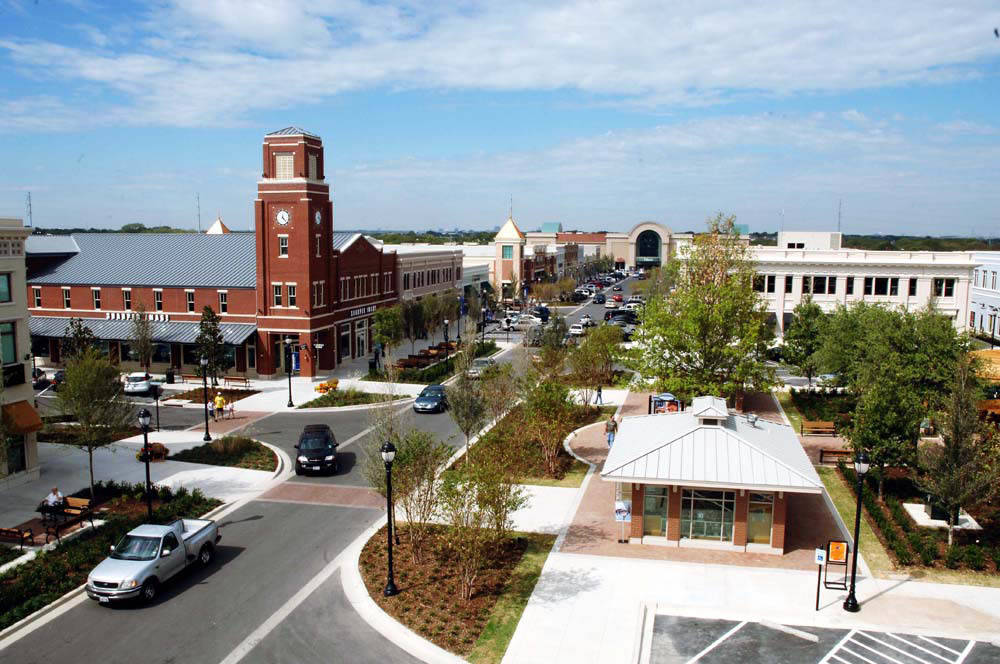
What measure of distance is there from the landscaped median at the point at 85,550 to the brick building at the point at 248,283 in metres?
19.4

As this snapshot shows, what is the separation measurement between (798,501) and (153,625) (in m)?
18.9

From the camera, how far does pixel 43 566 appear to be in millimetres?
19047

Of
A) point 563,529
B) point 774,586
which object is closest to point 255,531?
point 563,529

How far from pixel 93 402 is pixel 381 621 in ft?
45.1

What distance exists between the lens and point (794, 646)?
15.7 m

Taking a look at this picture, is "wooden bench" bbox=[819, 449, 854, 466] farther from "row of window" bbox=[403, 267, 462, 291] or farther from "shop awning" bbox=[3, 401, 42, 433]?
"row of window" bbox=[403, 267, 462, 291]

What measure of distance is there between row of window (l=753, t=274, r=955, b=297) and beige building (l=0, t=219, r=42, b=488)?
158ft

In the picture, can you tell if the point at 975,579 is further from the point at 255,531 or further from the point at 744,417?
the point at 255,531

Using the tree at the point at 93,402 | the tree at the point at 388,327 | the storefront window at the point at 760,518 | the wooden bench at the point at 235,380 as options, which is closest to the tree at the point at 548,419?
the storefront window at the point at 760,518

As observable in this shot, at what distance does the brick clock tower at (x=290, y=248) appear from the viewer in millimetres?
45344

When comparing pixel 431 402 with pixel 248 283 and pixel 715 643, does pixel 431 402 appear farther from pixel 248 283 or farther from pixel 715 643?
pixel 715 643

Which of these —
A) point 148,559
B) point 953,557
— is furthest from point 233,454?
point 953,557

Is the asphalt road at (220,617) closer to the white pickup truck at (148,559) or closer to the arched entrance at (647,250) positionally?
the white pickup truck at (148,559)

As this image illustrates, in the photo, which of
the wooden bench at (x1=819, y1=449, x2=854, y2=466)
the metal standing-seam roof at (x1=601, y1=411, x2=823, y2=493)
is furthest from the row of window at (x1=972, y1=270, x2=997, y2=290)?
the metal standing-seam roof at (x1=601, y1=411, x2=823, y2=493)
